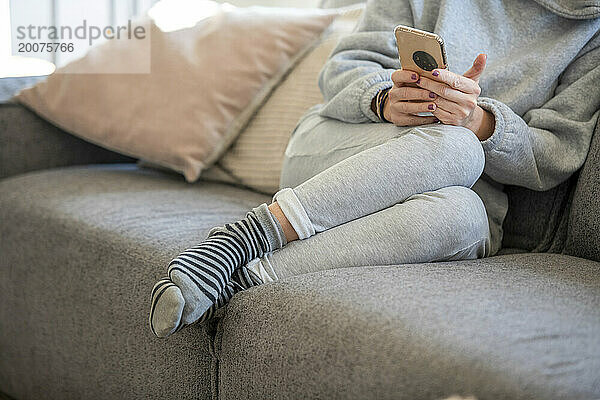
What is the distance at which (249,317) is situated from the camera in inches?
34.1

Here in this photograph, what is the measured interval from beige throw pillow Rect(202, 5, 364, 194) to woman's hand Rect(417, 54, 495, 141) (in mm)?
492

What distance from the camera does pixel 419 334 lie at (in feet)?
2.31

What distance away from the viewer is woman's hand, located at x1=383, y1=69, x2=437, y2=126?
101 cm

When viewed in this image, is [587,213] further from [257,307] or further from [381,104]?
[257,307]

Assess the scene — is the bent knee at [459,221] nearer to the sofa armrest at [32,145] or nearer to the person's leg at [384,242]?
the person's leg at [384,242]

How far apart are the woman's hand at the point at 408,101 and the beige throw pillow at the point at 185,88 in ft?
1.78

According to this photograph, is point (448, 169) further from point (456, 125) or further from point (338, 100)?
point (338, 100)

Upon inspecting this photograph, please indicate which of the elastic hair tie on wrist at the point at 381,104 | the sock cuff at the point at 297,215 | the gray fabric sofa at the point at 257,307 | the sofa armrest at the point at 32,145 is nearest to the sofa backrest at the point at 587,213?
the gray fabric sofa at the point at 257,307

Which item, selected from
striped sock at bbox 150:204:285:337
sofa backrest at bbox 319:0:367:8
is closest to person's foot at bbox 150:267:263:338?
striped sock at bbox 150:204:285:337

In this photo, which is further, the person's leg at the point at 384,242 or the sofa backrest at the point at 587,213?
the sofa backrest at the point at 587,213

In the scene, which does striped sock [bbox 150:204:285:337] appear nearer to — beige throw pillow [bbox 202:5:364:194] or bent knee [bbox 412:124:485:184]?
bent knee [bbox 412:124:485:184]

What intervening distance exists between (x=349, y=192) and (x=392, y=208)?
6 cm

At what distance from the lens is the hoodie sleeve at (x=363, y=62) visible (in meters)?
1.16

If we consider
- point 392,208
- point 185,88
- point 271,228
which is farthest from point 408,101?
point 185,88
